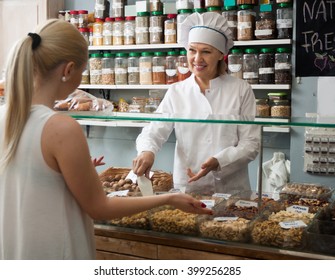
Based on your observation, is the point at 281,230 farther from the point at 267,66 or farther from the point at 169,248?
the point at 267,66

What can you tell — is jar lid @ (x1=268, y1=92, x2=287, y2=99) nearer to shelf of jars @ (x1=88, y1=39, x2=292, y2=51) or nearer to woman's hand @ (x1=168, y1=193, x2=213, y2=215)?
shelf of jars @ (x1=88, y1=39, x2=292, y2=51)

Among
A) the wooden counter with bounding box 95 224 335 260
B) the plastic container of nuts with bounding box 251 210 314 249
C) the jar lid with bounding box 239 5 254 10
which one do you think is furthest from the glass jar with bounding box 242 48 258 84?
the wooden counter with bounding box 95 224 335 260

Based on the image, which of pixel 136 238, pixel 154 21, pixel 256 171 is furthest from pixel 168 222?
pixel 154 21

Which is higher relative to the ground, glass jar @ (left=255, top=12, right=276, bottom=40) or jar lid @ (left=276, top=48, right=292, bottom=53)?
glass jar @ (left=255, top=12, right=276, bottom=40)

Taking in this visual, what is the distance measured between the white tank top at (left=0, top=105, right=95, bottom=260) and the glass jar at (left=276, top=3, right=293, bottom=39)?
2295mm

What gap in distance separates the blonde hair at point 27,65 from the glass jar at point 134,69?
245 centimetres

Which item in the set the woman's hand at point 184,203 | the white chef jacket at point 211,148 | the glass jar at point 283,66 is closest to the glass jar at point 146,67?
the glass jar at point 283,66

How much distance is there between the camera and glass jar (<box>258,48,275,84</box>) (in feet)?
10.8

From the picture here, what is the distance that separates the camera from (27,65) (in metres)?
1.23

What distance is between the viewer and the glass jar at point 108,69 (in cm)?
381

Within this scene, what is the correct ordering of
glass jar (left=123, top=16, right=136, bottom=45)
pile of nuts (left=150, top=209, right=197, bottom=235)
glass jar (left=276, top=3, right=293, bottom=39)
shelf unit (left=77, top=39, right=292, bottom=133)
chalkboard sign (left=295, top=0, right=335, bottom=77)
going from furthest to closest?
glass jar (left=123, top=16, right=136, bottom=45) → glass jar (left=276, top=3, right=293, bottom=39) → chalkboard sign (left=295, top=0, right=335, bottom=77) → shelf unit (left=77, top=39, right=292, bottom=133) → pile of nuts (left=150, top=209, right=197, bottom=235)

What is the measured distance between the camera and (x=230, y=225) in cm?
167

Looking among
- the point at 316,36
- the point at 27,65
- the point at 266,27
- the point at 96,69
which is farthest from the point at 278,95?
the point at 27,65

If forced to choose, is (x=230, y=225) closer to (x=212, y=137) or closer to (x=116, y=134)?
(x=212, y=137)
